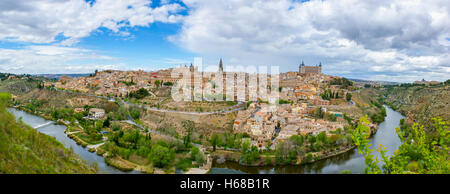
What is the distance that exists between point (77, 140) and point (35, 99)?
54.0 feet

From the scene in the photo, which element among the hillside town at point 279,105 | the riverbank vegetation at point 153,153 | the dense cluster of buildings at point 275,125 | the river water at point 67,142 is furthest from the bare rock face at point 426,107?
the river water at point 67,142

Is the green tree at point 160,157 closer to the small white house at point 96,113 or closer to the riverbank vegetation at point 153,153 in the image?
the riverbank vegetation at point 153,153

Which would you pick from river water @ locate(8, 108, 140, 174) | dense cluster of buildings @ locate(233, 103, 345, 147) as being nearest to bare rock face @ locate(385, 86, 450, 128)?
dense cluster of buildings @ locate(233, 103, 345, 147)

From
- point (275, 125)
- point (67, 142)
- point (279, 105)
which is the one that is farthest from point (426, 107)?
point (67, 142)

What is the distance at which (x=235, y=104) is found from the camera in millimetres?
21469

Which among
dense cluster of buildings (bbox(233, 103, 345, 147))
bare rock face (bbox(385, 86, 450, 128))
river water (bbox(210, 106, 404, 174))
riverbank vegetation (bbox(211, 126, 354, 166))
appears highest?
bare rock face (bbox(385, 86, 450, 128))

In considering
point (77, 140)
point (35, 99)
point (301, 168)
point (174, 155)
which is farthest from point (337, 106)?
point (35, 99)

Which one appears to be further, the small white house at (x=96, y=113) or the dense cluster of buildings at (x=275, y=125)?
the small white house at (x=96, y=113)

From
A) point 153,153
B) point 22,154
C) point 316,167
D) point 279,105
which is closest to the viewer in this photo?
point 22,154

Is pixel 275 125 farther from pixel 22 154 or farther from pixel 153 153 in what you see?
pixel 22 154

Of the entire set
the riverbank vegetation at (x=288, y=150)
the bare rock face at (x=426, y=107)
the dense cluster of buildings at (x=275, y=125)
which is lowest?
the riverbank vegetation at (x=288, y=150)

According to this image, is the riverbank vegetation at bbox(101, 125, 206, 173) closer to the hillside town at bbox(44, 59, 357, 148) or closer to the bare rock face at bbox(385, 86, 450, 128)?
the hillside town at bbox(44, 59, 357, 148)
